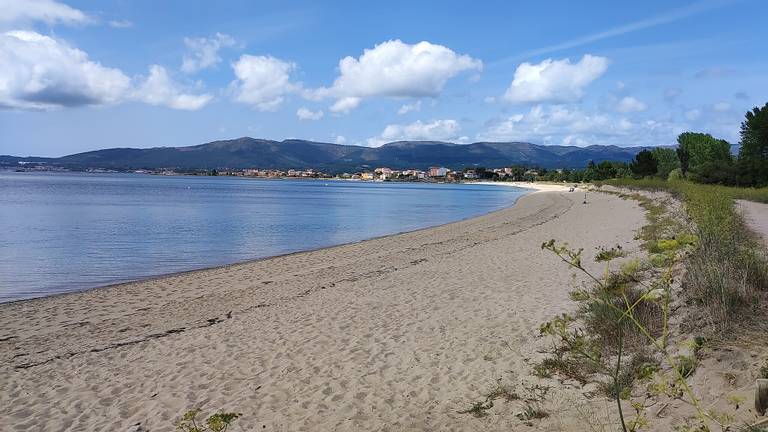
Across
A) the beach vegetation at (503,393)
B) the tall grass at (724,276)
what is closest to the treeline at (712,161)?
the tall grass at (724,276)

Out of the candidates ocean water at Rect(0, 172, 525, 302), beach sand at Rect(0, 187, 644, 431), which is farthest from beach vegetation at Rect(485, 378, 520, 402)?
ocean water at Rect(0, 172, 525, 302)

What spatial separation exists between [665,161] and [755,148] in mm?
43956

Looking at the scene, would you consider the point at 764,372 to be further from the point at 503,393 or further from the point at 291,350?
the point at 291,350

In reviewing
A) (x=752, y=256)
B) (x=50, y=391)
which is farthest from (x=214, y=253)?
(x=752, y=256)

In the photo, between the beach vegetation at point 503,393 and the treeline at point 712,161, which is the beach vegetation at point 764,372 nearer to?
the beach vegetation at point 503,393

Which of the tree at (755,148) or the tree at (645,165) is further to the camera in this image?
the tree at (645,165)

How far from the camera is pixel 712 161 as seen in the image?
229 ft

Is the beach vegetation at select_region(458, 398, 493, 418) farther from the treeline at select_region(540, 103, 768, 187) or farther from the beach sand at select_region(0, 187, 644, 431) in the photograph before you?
the treeline at select_region(540, 103, 768, 187)

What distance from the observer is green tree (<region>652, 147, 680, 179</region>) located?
93688 millimetres

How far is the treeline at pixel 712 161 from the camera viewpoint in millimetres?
52569

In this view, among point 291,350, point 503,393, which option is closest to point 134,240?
point 291,350

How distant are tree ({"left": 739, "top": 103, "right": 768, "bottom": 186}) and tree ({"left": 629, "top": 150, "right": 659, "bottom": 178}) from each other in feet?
101

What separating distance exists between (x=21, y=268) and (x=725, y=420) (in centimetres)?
2014

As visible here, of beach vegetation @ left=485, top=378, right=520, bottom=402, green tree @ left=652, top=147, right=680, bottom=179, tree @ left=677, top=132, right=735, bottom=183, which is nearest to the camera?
beach vegetation @ left=485, top=378, right=520, bottom=402
